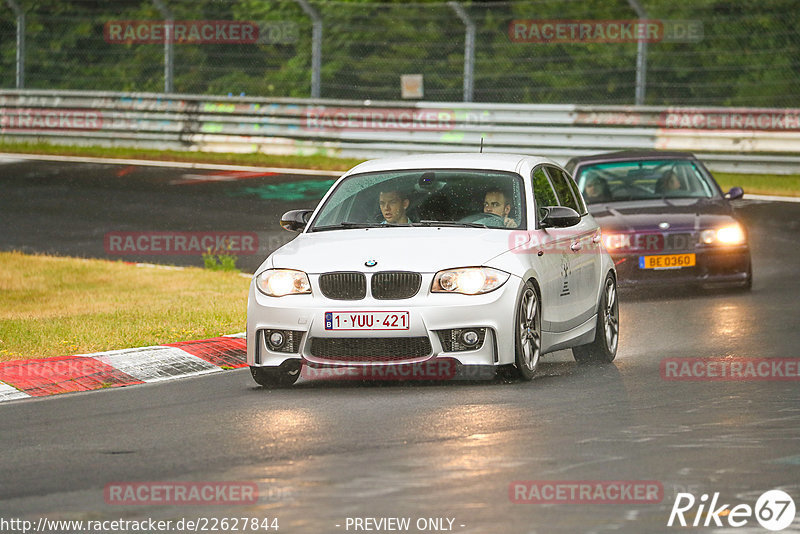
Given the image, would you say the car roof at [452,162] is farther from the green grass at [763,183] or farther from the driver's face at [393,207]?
the green grass at [763,183]

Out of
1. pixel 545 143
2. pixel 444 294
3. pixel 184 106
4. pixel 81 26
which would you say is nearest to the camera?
pixel 444 294

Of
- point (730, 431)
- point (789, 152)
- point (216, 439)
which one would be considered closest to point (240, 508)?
point (216, 439)

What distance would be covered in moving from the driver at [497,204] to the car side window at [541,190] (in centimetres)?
25

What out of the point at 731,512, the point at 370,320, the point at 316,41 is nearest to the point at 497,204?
the point at 370,320

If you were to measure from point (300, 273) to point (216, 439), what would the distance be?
2000 millimetres

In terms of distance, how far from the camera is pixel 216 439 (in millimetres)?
8117

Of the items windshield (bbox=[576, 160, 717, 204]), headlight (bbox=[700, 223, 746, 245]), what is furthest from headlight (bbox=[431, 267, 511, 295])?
windshield (bbox=[576, 160, 717, 204])

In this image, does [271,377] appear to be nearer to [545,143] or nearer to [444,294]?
[444,294]

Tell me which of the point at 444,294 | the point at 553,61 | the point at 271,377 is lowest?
the point at 271,377

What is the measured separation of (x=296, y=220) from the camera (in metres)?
11.0

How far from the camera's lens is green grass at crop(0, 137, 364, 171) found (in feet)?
91.4

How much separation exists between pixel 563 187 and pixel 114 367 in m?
3.63

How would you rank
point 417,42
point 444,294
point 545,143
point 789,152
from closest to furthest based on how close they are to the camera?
point 444,294 < point 789,152 < point 545,143 < point 417,42

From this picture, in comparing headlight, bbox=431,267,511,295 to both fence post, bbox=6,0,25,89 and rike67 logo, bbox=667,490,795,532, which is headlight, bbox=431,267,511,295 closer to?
rike67 logo, bbox=667,490,795,532
